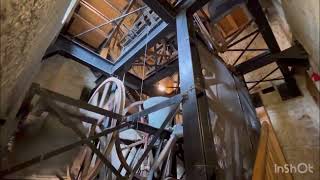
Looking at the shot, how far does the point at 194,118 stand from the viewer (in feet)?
7.16

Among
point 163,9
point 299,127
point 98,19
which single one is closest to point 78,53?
point 98,19

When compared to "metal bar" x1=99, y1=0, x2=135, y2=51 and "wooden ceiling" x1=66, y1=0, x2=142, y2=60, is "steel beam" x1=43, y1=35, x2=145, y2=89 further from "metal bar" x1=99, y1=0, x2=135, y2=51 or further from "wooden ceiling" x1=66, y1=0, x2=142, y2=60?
"metal bar" x1=99, y1=0, x2=135, y2=51

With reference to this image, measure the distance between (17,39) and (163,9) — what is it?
2369 millimetres

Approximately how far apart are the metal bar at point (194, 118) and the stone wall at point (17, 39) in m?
1.50

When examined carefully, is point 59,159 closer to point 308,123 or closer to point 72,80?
point 72,80

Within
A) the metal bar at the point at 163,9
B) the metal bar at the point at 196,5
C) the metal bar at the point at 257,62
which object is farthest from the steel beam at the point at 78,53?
the metal bar at the point at 257,62

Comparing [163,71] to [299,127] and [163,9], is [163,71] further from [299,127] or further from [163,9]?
[299,127]

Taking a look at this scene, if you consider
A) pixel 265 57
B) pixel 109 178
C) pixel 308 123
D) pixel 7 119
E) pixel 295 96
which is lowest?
pixel 109 178

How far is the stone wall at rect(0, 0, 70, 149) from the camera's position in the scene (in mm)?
840

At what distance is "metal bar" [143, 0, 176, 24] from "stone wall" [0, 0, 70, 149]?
191 centimetres

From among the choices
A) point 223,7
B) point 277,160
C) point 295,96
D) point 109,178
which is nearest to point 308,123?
point 295,96

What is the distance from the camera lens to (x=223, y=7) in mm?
3746

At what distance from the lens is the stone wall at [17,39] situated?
0.84 m

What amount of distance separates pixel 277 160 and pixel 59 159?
2.60m
